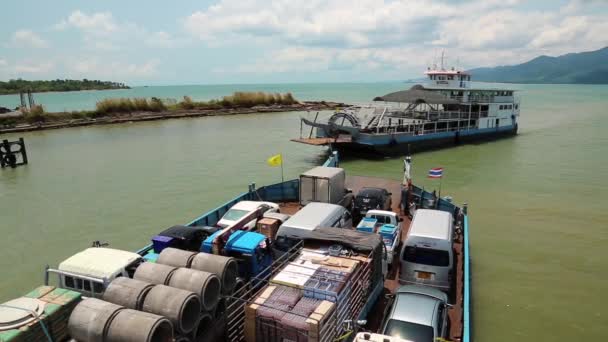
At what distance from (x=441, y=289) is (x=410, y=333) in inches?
114

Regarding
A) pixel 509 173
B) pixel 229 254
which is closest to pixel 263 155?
pixel 509 173

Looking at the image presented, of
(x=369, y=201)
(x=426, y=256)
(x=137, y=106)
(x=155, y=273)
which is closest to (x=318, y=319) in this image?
(x=155, y=273)

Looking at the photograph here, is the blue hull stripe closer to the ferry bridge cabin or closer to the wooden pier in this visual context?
the ferry bridge cabin

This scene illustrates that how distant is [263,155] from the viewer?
37.6 meters

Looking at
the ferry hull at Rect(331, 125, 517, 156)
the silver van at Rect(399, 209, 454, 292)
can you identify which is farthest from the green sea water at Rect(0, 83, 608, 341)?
the silver van at Rect(399, 209, 454, 292)

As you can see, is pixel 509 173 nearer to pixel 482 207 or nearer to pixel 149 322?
pixel 482 207

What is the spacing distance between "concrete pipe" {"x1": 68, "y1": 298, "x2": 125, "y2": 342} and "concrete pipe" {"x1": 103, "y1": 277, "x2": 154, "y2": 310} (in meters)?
0.35

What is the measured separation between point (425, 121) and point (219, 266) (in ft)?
112

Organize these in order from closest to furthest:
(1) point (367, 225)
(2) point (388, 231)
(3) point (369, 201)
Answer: (2) point (388, 231) → (1) point (367, 225) → (3) point (369, 201)

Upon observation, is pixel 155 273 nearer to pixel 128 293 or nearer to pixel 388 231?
pixel 128 293

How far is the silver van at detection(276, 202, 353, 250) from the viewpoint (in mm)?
10336

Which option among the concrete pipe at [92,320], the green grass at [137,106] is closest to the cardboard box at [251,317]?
the concrete pipe at [92,320]

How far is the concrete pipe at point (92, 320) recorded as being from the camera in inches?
237

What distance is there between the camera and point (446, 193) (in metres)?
24.5
